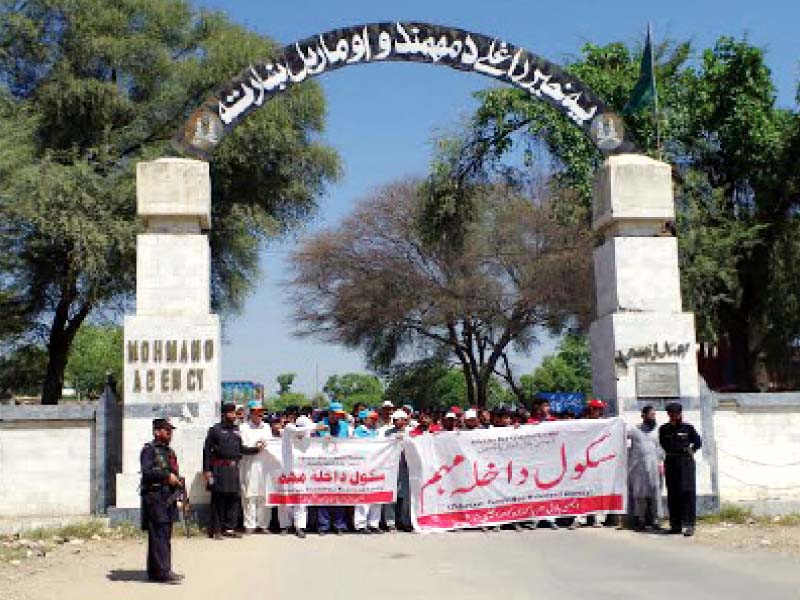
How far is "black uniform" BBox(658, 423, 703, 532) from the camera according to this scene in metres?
11.8

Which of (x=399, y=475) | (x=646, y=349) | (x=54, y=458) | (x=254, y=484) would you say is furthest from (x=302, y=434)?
(x=646, y=349)

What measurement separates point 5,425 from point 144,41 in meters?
15.4

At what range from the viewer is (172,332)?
1315 centimetres

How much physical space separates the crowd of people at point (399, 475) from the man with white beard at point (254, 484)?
0.5 inches

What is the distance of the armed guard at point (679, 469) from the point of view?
11.8 m

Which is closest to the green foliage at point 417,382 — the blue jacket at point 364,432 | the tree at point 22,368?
the tree at point 22,368

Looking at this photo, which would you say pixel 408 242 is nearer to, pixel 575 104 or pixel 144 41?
pixel 144 41

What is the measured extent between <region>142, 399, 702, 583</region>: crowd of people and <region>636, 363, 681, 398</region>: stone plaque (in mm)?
618

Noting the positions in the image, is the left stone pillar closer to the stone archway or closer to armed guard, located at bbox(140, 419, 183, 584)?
the stone archway

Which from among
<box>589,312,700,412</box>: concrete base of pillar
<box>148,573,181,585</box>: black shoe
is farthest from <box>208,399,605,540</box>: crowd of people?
<box>148,573,181,585</box>: black shoe

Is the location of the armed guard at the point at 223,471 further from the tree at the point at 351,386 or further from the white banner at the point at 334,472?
the tree at the point at 351,386

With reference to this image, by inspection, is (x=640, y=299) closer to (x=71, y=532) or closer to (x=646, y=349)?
(x=646, y=349)

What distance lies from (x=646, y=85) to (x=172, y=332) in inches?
362

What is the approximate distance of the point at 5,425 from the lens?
1330 centimetres
